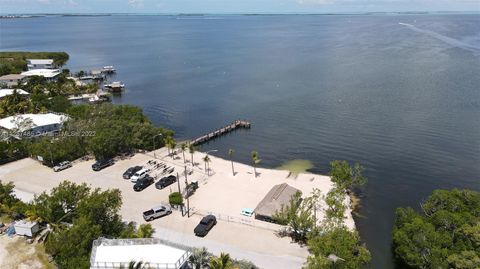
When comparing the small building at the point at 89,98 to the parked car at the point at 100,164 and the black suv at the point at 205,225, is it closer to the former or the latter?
the parked car at the point at 100,164

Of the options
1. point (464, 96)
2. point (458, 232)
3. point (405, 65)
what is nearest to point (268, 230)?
point (458, 232)

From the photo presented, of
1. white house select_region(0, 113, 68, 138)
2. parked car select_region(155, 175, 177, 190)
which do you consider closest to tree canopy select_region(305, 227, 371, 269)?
parked car select_region(155, 175, 177, 190)

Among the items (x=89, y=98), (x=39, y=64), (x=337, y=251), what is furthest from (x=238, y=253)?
(x=39, y=64)

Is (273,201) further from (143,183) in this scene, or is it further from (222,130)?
(222,130)

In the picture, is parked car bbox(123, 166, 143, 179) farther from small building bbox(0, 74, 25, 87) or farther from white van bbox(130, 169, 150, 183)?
small building bbox(0, 74, 25, 87)

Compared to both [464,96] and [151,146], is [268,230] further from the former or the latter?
[464,96]

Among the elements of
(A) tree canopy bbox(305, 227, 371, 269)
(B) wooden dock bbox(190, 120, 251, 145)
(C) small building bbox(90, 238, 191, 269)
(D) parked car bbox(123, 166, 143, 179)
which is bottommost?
(B) wooden dock bbox(190, 120, 251, 145)
